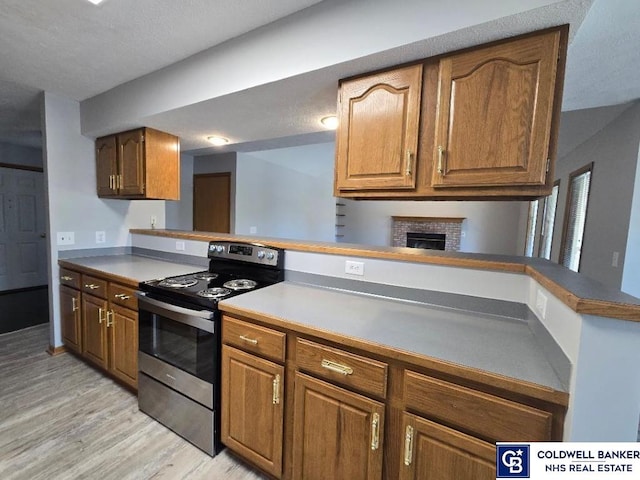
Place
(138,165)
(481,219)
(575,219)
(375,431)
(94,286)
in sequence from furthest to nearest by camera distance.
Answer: (481,219) → (575,219) → (138,165) → (94,286) → (375,431)

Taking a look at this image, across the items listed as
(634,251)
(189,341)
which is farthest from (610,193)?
(189,341)

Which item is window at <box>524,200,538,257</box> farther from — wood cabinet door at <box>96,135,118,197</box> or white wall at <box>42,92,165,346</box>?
white wall at <box>42,92,165,346</box>

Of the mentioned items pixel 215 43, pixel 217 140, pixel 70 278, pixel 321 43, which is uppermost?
pixel 215 43

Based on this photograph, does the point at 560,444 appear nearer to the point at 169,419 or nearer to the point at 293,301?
the point at 293,301

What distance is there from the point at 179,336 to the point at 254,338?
58 cm

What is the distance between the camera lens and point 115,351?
210cm

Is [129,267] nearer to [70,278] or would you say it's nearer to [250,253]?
[70,278]

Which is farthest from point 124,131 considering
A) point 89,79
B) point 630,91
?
point 630,91

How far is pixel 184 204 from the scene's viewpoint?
5.09m

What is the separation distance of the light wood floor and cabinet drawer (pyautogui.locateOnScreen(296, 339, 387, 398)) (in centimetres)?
80

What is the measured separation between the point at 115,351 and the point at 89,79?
6.70ft

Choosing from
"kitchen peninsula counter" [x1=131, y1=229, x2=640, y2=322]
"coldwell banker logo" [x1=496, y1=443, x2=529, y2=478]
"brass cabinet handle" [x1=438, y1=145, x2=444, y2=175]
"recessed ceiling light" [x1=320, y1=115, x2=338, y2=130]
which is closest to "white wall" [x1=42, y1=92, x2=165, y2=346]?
"kitchen peninsula counter" [x1=131, y1=229, x2=640, y2=322]

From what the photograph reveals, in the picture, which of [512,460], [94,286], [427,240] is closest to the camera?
[512,460]

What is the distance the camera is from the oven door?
1.50 metres
